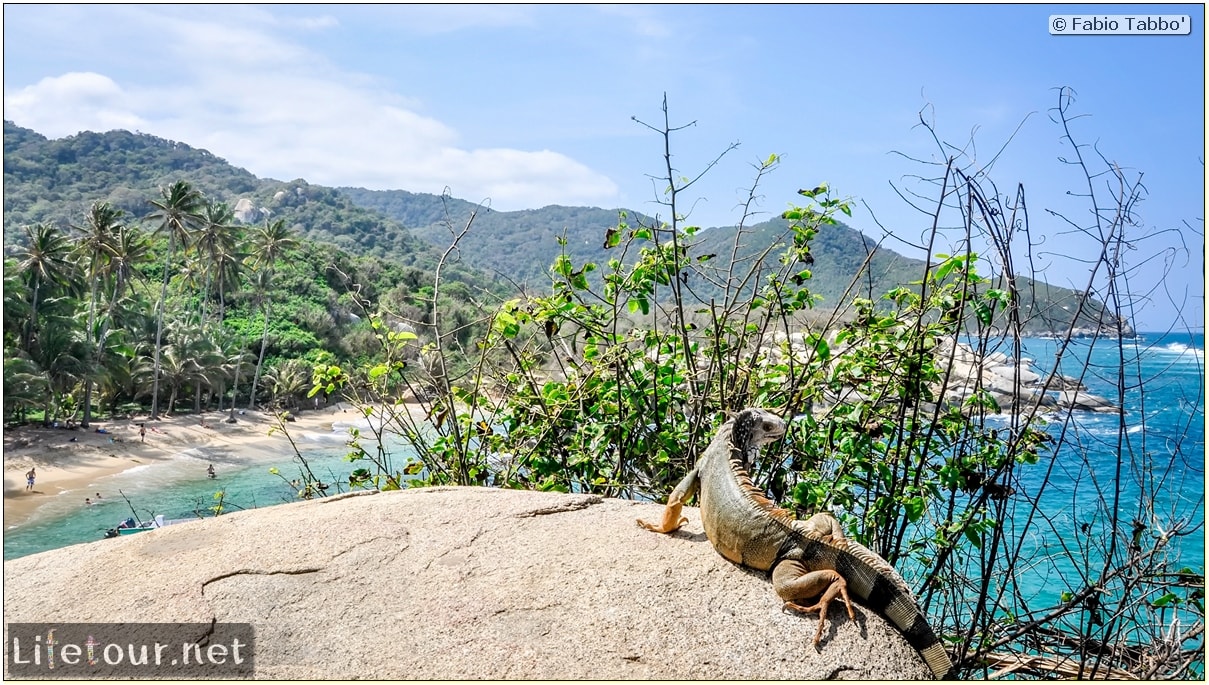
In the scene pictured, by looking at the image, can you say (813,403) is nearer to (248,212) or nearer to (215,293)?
(215,293)

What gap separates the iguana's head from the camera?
→ 14.6ft

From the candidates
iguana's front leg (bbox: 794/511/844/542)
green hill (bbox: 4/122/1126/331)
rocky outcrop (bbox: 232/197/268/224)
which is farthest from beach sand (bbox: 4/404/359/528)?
rocky outcrop (bbox: 232/197/268/224)

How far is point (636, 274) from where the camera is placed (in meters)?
6.08

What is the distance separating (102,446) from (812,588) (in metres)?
42.9

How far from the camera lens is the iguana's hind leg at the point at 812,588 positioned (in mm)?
3541

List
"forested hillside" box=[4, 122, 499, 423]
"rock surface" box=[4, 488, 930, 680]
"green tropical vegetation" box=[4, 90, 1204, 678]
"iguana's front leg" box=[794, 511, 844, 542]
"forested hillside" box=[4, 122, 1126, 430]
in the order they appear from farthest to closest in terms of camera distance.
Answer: "forested hillside" box=[4, 122, 499, 423], "forested hillside" box=[4, 122, 1126, 430], "green tropical vegetation" box=[4, 90, 1204, 678], "iguana's front leg" box=[794, 511, 844, 542], "rock surface" box=[4, 488, 930, 680]

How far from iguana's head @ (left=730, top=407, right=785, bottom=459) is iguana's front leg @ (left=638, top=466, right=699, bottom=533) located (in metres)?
0.31

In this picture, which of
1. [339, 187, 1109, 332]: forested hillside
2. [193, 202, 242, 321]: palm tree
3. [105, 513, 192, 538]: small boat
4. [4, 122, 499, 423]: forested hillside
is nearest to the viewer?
[339, 187, 1109, 332]: forested hillside

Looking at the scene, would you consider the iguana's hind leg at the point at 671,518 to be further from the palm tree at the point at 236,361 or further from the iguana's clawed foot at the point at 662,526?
the palm tree at the point at 236,361

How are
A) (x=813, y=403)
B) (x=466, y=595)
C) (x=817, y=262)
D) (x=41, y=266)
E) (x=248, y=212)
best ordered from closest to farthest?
(x=466, y=595) → (x=813, y=403) → (x=817, y=262) → (x=41, y=266) → (x=248, y=212)

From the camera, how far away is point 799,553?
3.70m

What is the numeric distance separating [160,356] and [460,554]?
48513 mm

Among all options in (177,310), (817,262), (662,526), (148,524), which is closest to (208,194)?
(177,310)

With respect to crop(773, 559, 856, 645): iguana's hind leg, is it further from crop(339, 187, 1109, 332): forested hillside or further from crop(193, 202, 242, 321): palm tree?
crop(193, 202, 242, 321): palm tree
